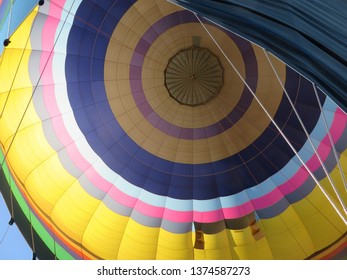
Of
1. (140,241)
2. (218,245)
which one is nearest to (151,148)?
(140,241)

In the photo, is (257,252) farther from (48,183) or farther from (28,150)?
(28,150)

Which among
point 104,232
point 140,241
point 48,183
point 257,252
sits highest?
point 48,183

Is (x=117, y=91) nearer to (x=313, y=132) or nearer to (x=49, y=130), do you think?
(x=49, y=130)

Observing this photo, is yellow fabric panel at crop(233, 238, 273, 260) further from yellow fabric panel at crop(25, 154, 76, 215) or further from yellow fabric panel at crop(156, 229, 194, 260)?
yellow fabric panel at crop(25, 154, 76, 215)

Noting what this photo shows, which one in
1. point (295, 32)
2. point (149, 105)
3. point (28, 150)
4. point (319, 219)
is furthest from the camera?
point (149, 105)

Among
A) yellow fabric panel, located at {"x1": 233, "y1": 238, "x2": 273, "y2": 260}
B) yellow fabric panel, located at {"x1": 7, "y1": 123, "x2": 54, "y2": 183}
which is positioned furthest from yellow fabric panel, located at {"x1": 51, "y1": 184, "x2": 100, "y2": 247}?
yellow fabric panel, located at {"x1": 233, "y1": 238, "x2": 273, "y2": 260}

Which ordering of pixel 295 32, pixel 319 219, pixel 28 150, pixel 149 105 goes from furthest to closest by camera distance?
pixel 149 105 < pixel 28 150 < pixel 319 219 < pixel 295 32

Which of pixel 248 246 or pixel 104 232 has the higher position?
pixel 104 232

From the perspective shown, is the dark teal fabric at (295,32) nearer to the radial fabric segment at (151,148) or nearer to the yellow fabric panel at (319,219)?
the radial fabric segment at (151,148)
